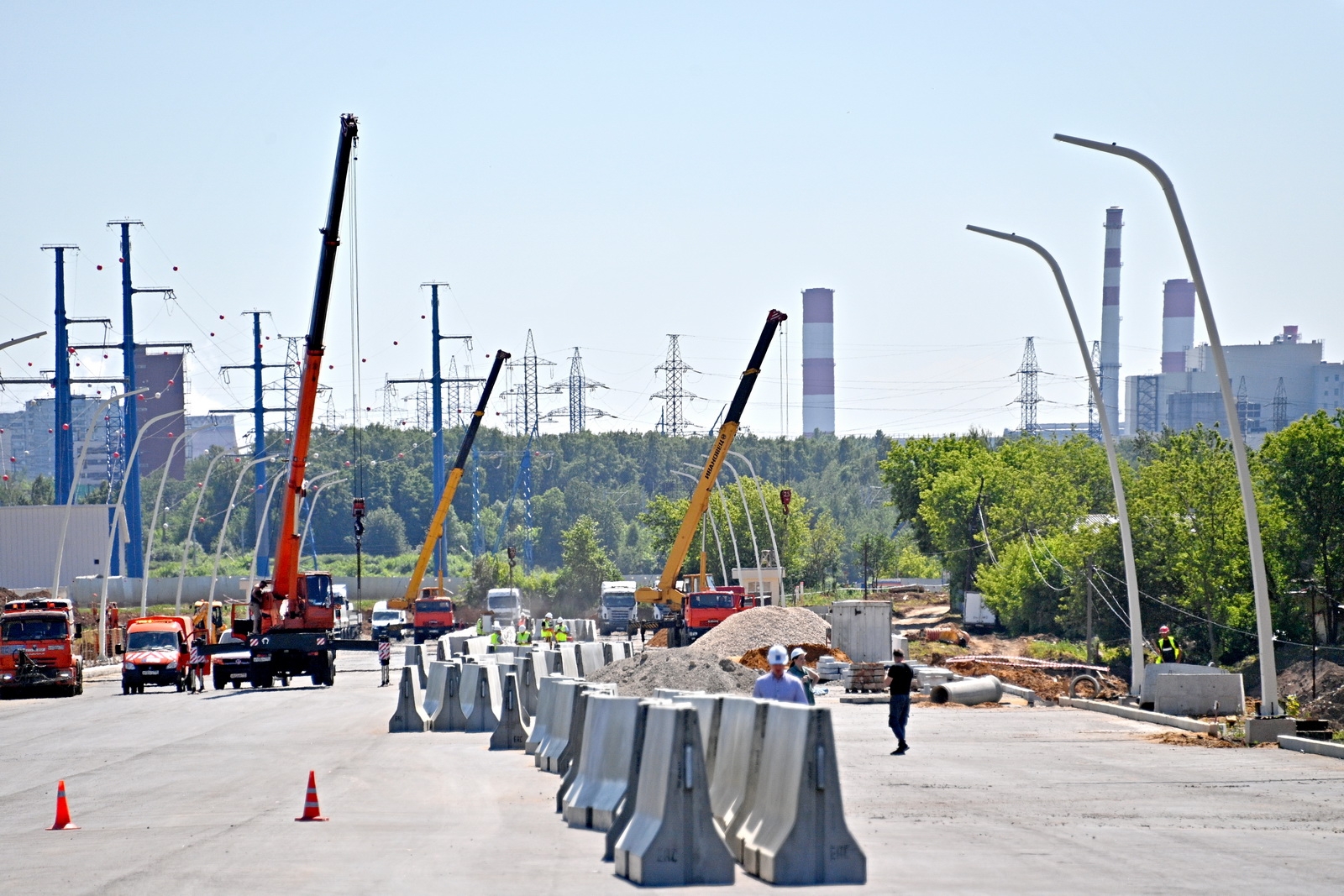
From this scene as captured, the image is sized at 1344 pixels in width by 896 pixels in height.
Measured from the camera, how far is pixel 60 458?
97938 mm

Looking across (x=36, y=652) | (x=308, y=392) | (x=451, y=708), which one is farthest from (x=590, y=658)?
(x=36, y=652)

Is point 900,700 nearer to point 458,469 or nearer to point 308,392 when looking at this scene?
point 308,392

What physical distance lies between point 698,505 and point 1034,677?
1963cm

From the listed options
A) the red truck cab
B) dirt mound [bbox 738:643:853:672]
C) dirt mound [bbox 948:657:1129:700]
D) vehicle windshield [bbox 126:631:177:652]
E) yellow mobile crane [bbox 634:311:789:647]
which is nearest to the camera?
dirt mound [bbox 948:657:1129:700]

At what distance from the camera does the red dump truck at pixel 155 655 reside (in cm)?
4522

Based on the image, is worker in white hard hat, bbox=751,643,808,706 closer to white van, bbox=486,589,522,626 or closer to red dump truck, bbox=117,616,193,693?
red dump truck, bbox=117,616,193,693

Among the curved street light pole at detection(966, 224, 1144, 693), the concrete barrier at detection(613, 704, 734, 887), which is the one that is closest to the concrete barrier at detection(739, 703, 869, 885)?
the concrete barrier at detection(613, 704, 734, 887)

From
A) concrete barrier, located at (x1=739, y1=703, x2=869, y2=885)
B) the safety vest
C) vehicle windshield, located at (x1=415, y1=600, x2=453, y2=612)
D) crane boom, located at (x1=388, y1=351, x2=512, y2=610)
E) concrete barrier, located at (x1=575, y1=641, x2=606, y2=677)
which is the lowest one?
vehicle windshield, located at (x1=415, y1=600, x2=453, y2=612)

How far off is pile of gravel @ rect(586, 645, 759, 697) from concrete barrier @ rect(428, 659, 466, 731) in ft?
9.27

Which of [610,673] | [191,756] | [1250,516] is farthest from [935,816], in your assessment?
[610,673]

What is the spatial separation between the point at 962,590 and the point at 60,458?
183ft

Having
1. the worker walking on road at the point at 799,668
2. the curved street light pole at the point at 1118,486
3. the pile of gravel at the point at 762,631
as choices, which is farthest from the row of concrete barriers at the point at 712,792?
the pile of gravel at the point at 762,631

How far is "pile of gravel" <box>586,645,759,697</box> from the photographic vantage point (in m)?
29.9

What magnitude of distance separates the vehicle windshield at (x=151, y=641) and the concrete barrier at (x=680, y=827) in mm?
37319
